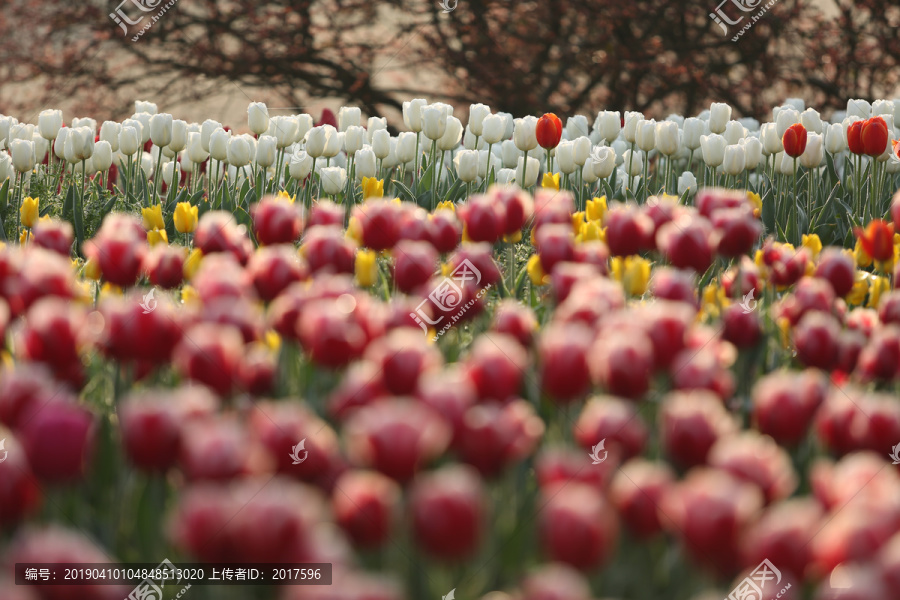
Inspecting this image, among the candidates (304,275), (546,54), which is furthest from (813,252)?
(546,54)

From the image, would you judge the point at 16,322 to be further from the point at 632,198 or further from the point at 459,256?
the point at 632,198

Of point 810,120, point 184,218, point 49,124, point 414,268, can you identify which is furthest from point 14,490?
point 810,120

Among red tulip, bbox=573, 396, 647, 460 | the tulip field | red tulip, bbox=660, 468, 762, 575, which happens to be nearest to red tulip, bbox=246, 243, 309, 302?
the tulip field

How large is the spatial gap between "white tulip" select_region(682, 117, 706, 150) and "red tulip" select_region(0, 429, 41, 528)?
13.6 feet

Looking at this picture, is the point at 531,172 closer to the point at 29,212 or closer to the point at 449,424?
the point at 29,212

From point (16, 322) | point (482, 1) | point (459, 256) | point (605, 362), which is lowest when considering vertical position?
point (482, 1)

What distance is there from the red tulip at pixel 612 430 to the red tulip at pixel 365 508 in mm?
310

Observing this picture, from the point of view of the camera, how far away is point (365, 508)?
3.70 ft

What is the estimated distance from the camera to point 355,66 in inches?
377

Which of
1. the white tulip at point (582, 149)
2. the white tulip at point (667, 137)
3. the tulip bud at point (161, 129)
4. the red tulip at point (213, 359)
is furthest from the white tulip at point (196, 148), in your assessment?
the red tulip at point (213, 359)

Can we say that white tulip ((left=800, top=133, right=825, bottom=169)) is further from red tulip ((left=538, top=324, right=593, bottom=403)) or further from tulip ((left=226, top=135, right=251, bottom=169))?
red tulip ((left=538, top=324, right=593, bottom=403))

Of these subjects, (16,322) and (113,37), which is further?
(113,37)

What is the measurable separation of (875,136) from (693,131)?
130 centimetres

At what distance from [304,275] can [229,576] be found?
832mm
